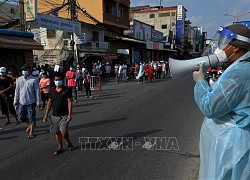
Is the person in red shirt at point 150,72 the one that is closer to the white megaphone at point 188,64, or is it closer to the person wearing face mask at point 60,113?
the person wearing face mask at point 60,113

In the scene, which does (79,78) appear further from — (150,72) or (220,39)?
(220,39)

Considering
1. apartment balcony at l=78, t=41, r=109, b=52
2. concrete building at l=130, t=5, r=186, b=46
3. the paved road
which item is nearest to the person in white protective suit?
the paved road

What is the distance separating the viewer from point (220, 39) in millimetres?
1940

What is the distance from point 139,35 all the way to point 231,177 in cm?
4039

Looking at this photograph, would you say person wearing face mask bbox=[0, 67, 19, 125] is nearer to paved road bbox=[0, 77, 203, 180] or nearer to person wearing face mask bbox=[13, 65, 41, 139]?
paved road bbox=[0, 77, 203, 180]

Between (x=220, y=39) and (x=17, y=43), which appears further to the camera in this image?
(x=17, y=43)

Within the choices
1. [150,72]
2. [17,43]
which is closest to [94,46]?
[150,72]

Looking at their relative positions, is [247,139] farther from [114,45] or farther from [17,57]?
[114,45]

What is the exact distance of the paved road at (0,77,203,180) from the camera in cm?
429

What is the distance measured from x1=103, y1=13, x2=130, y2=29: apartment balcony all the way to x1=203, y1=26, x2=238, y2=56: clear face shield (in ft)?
99.8

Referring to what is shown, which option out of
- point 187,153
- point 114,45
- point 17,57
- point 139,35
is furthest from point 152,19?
point 187,153

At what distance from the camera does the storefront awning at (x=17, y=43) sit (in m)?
15.0

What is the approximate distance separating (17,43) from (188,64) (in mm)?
15637

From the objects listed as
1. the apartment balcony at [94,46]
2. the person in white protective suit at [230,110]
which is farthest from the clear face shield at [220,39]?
the apartment balcony at [94,46]
